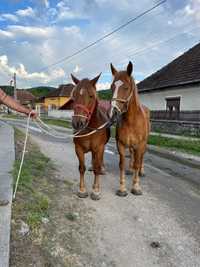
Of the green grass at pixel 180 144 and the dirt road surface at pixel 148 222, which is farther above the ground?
the green grass at pixel 180 144

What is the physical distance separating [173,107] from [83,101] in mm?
14134

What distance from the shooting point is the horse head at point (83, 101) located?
13.6ft

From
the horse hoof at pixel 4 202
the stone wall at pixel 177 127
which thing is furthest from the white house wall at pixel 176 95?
the horse hoof at pixel 4 202

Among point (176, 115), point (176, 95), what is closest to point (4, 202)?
point (176, 115)

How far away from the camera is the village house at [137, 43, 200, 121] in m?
15.3

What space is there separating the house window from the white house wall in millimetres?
260

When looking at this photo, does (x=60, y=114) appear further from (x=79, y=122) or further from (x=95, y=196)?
(x=79, y=122)

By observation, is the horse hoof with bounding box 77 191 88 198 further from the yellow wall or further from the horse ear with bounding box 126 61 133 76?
the yellow wall

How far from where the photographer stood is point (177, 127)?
16.2 meters

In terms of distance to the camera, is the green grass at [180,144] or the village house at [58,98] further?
the village house at [58,98]

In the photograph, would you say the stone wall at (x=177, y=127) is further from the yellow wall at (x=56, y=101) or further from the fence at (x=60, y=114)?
the yellow wall at (x=56, y=101)

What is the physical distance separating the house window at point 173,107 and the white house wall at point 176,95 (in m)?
0.26

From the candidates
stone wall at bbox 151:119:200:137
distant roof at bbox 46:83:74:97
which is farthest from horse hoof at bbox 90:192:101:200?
distant roof at bbox 46:83:74:97

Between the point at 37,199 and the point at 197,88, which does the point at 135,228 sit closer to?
the point at 37,199
